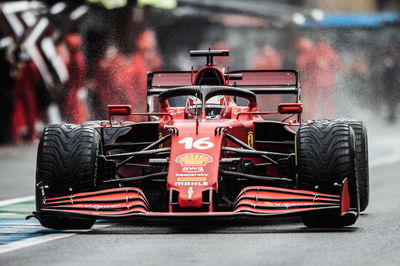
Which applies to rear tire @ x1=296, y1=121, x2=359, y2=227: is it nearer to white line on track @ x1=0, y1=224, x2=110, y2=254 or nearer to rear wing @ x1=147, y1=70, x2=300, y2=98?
white line on track @ x1=0, y1=224, x2=110, y2=254

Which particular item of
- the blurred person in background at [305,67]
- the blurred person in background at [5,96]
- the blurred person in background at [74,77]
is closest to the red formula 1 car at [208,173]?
the blurred person in background at [74,77]

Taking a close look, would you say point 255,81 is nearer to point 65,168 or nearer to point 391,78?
point 65,168

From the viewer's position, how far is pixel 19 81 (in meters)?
28.2

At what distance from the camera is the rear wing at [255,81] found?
48.6ft

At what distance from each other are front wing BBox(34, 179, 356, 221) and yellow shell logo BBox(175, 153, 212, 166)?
430 mm

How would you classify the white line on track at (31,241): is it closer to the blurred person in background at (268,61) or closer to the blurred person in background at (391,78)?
the blurred person in background at (268,61)

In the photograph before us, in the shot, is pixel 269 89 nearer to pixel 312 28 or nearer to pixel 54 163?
pixel 54 163

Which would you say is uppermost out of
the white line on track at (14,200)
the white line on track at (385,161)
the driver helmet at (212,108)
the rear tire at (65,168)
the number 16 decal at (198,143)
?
the driver helmet at (212,108)

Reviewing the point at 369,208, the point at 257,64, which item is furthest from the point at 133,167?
the point at 257,64

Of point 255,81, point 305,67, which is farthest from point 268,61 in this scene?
point 255,81

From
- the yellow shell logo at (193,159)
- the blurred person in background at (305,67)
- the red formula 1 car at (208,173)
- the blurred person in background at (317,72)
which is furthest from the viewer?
the blurred person in background at (305,67)

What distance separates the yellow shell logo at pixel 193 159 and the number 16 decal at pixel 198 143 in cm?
11

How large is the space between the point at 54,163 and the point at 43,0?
57.9 feet

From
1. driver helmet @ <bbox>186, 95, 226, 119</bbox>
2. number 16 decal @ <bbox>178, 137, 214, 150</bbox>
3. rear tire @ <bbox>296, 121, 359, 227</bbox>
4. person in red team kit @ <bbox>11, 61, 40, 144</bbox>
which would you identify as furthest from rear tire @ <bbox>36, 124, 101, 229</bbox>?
person in red team kit @ <bbox>11, 61, 40, 144</bbox>
